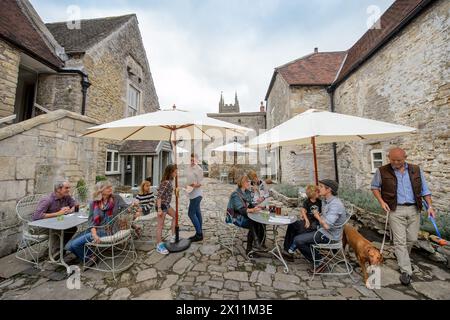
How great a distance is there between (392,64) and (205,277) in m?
8.39

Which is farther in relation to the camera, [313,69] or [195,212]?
[313,69]

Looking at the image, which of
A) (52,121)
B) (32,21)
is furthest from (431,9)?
(32,21)

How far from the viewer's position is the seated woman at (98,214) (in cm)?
301

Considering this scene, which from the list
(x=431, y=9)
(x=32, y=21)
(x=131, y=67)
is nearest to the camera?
(x=431, y=9)

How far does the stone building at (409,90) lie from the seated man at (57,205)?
27.9 feet

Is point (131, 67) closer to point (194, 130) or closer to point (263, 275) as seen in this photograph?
point (194, 130)

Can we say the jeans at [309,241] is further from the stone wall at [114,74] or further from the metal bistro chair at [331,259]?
the stone wall at [114,74]

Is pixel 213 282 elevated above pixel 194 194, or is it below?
below

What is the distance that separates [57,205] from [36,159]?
4.52 feet

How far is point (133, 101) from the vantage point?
1148 centimetres

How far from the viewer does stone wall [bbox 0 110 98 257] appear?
3.41m

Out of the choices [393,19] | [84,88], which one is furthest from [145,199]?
[393,19]

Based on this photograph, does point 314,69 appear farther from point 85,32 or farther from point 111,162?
point 85,32

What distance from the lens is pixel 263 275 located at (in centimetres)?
288
